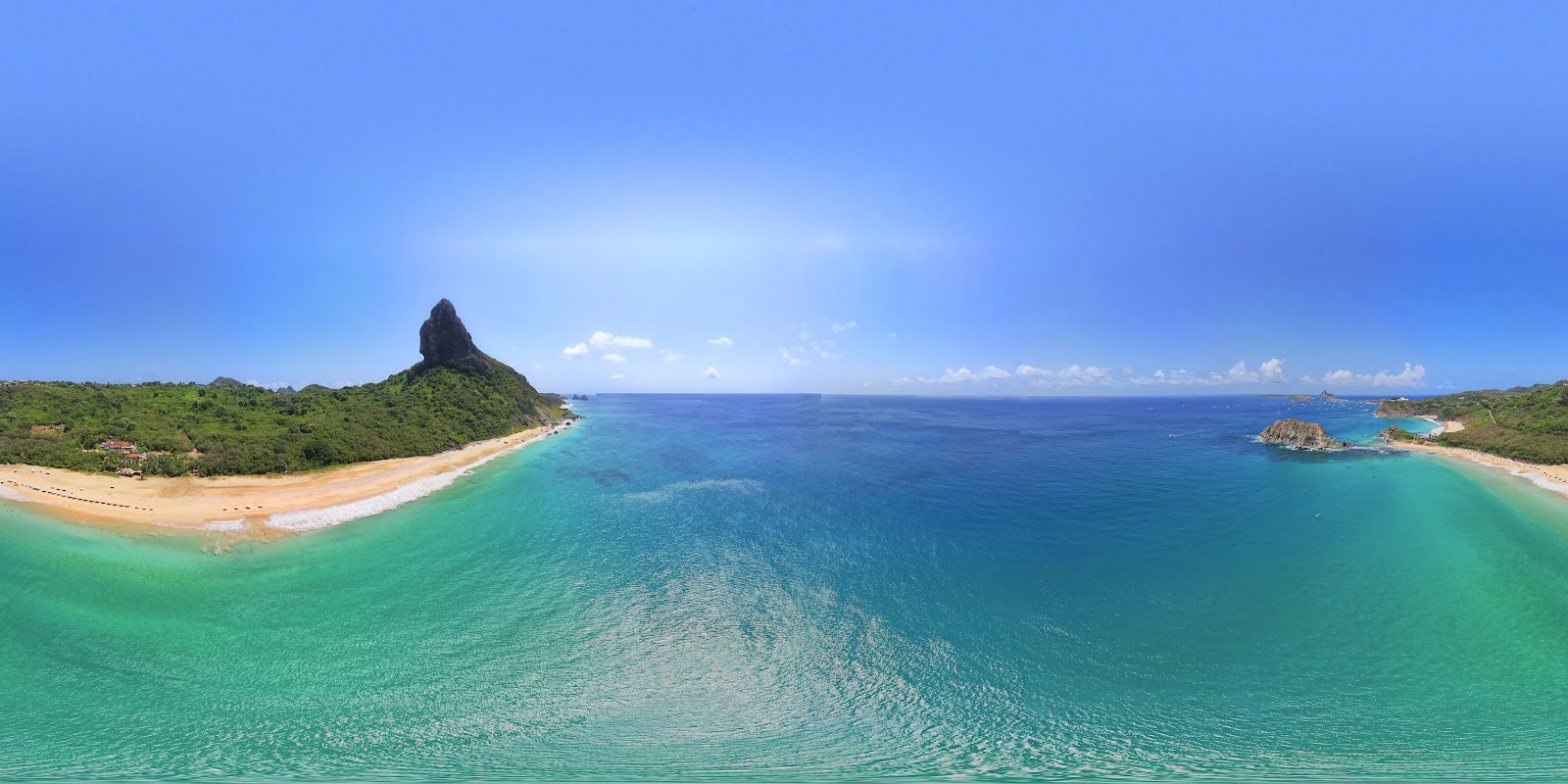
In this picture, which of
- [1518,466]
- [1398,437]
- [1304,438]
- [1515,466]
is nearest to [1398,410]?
[1398,437]

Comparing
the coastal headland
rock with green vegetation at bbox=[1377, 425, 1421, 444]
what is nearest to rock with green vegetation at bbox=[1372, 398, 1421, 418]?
rock with green vegetation at bbox=[1377, 425, 1421, 444]

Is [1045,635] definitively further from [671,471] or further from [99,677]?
[671,471]

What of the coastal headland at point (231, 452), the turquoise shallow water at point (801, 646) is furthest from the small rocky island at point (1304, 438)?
the coastal headland at point (231, 452)

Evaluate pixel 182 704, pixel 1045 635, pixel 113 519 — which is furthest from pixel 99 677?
pixel 1045 635

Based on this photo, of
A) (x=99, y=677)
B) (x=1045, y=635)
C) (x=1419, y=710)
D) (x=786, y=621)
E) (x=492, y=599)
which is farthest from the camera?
(x=492, y=599)

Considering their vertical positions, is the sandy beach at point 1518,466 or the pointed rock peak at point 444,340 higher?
the pointed rock peak at point 444,340

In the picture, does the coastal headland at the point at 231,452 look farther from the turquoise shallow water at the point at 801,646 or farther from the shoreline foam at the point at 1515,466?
the shoreline foam at the point at 1515,466

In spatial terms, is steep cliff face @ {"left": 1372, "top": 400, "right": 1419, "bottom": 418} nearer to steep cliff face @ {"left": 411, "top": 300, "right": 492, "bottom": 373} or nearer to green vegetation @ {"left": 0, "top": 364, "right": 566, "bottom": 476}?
green vegetation @ {"left": 0, "top": 364, "right": 566, "bottom": 476}
